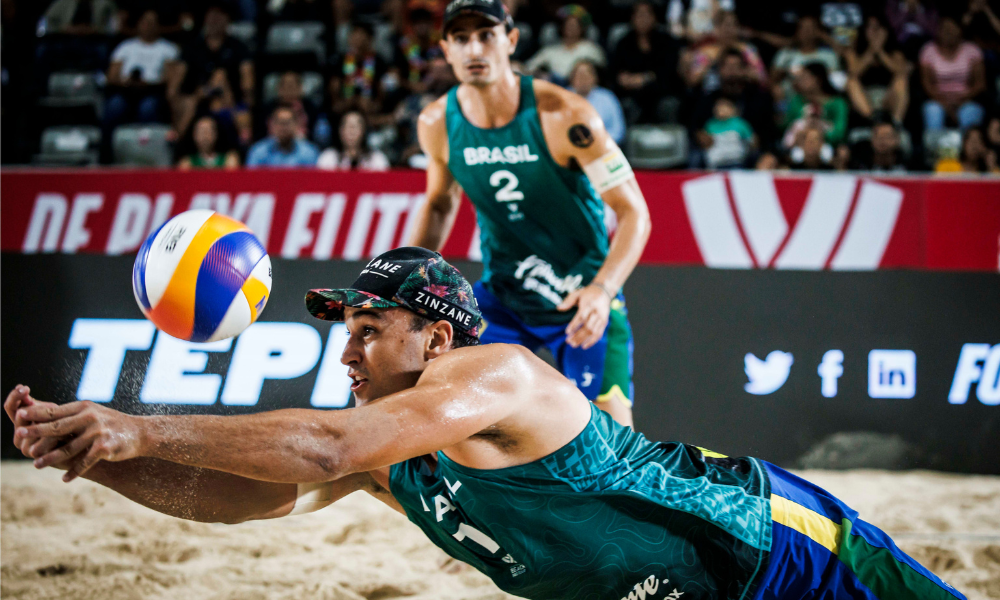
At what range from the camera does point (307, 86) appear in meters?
9.39

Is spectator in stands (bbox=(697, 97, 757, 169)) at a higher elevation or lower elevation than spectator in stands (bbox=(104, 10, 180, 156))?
lower

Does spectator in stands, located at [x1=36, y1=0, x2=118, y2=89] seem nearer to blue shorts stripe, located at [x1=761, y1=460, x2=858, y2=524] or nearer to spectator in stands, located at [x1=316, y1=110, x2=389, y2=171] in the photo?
spectator in stands, located at [x1=316, y1=110, x2=389, y2=171]

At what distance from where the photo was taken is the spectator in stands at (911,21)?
942 cm

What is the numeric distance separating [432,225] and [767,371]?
2412 millimetres

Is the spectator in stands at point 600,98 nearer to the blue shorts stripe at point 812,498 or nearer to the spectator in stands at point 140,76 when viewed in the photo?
the spectator in stands at point 140,76

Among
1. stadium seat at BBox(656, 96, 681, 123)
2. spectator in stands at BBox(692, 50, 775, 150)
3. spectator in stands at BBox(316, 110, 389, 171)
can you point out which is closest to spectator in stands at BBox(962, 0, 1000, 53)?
spectator in stands at BBox(692, 50, 775, 150)

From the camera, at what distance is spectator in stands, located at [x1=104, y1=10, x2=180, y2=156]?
29.2 ft

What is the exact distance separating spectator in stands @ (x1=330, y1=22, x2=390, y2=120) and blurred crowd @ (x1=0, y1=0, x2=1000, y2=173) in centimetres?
2

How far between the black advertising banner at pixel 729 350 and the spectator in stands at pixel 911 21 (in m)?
5.22

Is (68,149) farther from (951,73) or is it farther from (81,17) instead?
(951,73)

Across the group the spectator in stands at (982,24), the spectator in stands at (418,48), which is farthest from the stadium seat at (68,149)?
the spectator in stands at (982,24)

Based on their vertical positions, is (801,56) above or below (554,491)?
below

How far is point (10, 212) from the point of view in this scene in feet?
22.2

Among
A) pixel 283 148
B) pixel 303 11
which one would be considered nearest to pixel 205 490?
pixel 283 148
